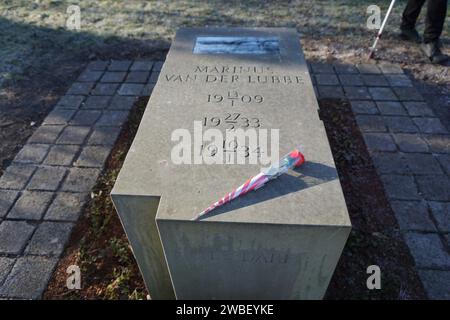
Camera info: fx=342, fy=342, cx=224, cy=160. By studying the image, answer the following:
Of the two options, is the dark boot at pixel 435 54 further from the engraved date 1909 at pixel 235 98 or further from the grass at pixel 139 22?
the engraved date 1909 at pixel 235 98

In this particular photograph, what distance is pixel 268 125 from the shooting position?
2137 mm

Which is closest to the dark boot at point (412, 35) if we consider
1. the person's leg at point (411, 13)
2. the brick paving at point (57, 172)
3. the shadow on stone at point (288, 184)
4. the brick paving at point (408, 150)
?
the person's leg at point (411, 13)

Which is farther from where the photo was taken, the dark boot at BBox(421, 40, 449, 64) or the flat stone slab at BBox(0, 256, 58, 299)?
the dark boot at BBox(421, 40, 449, 64)

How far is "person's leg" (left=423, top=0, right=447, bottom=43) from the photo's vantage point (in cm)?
446

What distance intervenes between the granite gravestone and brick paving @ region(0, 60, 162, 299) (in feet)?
3.25

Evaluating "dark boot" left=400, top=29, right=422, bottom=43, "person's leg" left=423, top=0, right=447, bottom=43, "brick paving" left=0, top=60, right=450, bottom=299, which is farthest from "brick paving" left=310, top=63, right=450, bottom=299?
"dark boot" left=400, top=29, right=422, bottom=43

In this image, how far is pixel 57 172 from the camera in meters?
3.22

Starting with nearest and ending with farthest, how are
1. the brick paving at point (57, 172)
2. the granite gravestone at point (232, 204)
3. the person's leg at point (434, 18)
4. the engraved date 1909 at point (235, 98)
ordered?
the granite gravestone at point (232, 204)
the engraved date 1909 at point (235, 98)
the brick paving at point (57, 172)
the person's leg at point (434, 18)

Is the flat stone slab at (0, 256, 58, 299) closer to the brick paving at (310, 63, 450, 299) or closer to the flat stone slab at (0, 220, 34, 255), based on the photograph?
the flat stone slab at (0, 220, 34, 255)

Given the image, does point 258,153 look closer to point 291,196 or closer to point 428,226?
point 291,196

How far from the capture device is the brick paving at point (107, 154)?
258 cm

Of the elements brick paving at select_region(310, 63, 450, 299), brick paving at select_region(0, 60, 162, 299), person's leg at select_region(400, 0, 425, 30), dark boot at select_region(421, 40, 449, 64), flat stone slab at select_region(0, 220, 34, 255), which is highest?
person's leg at select_region(400, 0, 425, 30)

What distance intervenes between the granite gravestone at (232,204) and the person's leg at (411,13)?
142 inches
